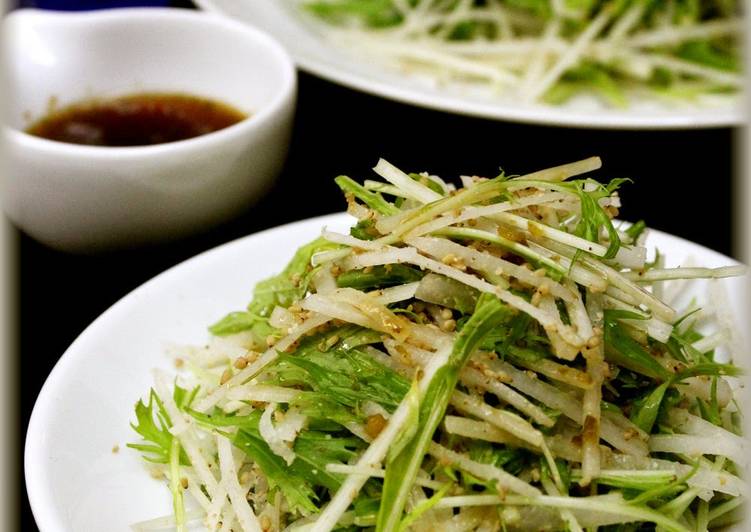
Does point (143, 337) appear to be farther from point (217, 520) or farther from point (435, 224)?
point (435, 224)

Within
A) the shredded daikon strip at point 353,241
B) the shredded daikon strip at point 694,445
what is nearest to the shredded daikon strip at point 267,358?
the shredded daikon strip at point 353,241

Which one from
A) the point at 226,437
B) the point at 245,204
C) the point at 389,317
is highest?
the point at 389,317

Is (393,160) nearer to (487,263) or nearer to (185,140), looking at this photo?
(185,140)

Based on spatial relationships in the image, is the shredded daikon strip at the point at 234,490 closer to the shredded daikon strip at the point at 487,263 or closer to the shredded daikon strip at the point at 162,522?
the shredded daikon strip at the point at 162,522

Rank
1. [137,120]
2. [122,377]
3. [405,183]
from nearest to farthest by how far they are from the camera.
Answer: [405,183] → [122,377] → [137,120]

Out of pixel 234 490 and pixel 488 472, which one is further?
pixel 234 490

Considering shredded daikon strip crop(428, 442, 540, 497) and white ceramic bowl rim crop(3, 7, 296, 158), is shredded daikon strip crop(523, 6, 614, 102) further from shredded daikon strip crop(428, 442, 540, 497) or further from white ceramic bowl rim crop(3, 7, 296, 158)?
shredded daikon strip crop(428, 442, 540, 497)

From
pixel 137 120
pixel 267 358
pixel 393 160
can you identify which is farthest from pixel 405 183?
pixel 137 120

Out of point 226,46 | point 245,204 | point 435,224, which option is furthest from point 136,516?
point 226,46
